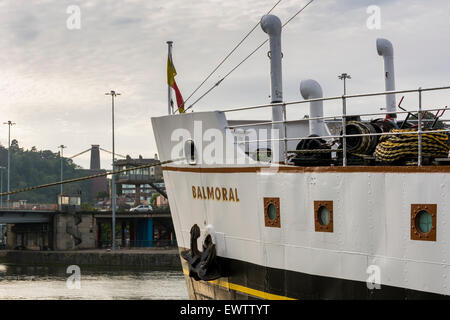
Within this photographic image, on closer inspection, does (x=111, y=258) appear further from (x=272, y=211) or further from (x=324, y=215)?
(x=324, y=215)

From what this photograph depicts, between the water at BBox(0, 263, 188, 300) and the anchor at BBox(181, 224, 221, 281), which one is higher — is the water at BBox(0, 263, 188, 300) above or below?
below

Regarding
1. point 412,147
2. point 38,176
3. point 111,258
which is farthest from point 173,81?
point 38,176

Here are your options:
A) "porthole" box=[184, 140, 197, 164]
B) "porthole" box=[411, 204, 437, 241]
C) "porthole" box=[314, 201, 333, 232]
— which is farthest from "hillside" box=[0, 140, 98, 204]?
"porthole" box=[411, 204, 437, 241]

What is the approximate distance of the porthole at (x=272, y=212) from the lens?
1083 cm

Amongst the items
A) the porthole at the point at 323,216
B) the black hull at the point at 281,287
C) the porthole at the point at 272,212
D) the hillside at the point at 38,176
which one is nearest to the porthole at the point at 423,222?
the black hull at the point at 281,287

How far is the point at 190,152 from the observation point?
12.9m

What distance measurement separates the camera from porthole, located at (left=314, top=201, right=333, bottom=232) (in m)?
9.89

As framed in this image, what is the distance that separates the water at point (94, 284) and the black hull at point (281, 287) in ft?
66.1

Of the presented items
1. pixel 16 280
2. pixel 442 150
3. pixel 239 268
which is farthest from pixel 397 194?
pixel 16 280

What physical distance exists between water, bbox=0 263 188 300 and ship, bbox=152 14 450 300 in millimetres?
Result: 20187

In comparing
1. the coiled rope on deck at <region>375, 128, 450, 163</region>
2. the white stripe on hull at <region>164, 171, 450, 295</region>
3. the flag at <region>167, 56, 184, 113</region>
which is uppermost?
the flag at <region>167, 56, 184, 113</region>

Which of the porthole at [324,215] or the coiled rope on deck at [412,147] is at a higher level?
the coiled rope on deck at [412,147]

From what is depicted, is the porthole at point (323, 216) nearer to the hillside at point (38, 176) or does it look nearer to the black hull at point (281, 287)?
the black hull at point (281, 287)

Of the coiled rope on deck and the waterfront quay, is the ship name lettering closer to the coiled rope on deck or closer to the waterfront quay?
the coiled rope on deck
